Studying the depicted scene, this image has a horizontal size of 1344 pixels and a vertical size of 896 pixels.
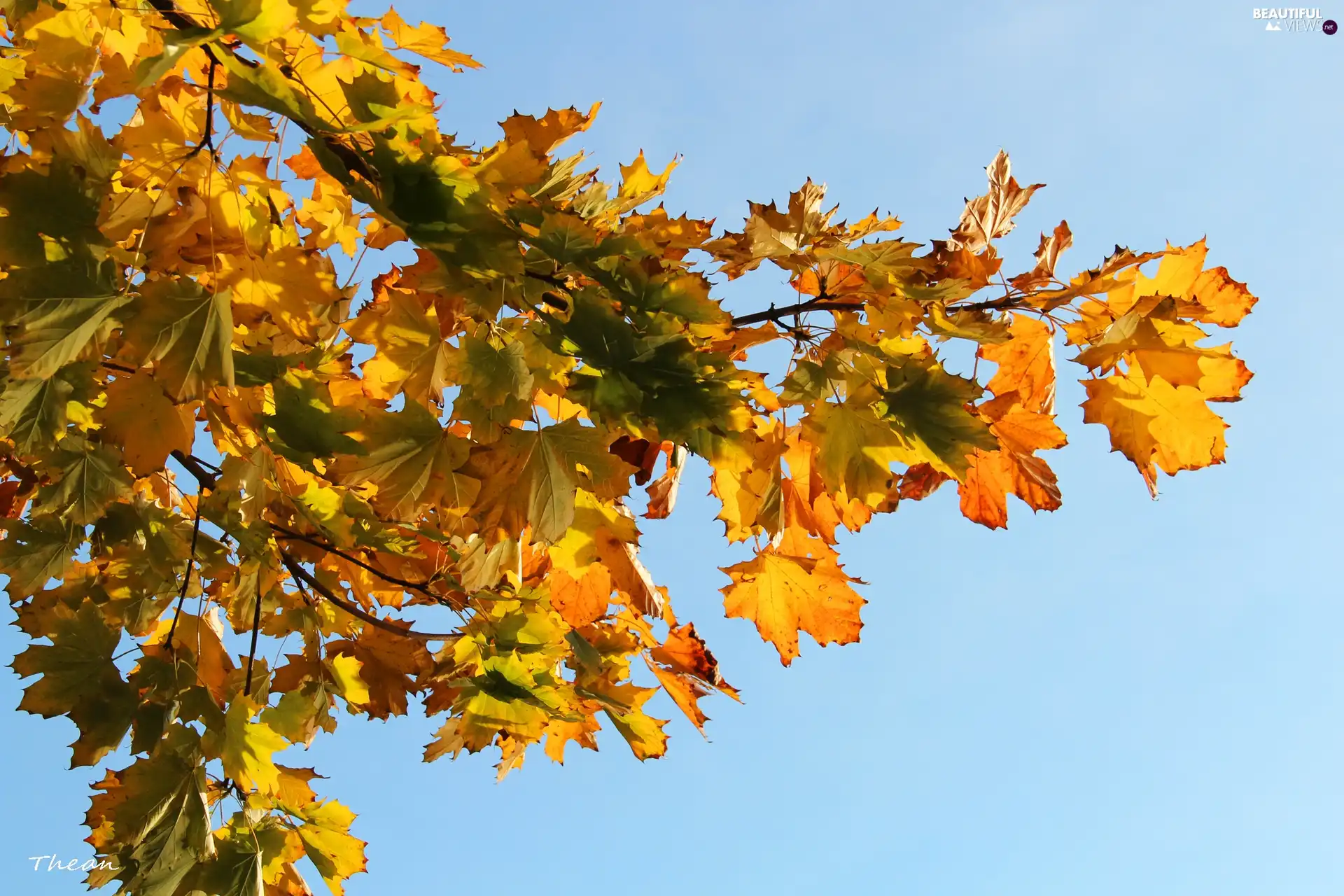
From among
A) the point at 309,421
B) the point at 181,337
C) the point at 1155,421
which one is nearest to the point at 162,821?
the point at 309,421

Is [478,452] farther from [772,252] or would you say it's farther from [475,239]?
[772,252]

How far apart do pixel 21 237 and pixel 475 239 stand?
721 mm

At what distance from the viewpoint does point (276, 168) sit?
2094 millimetres

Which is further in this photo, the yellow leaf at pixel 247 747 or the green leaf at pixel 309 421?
the yellow leaf at pixel 247 747

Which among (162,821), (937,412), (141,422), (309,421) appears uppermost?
(141,422)

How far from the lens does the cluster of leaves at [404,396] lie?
1505 millimetres

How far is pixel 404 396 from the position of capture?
1929mm

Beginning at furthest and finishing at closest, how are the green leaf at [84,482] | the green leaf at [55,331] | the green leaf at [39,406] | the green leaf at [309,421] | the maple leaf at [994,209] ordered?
the maple leaf at [994,209]
the green leaf at [84,482]
the green leaf at [309,421]
the green leaf at [39,406]
the green leaf at [55,331]

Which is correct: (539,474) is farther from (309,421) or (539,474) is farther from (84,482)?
(84,482)

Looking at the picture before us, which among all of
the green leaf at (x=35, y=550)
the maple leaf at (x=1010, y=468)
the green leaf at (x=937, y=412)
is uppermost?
the green leaf at (x=35, y=550)

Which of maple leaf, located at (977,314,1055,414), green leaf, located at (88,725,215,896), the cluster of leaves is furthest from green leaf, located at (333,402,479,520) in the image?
maple leaf, located at (977,314,1055,414)

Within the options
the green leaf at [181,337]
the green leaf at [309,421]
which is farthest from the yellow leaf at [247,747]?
the green leaf at [181,337]

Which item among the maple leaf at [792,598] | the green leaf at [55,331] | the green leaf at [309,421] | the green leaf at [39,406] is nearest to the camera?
the green leaf at [55,331]

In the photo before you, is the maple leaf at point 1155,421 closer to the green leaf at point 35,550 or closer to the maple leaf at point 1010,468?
the maple leaf at point 1010,468
